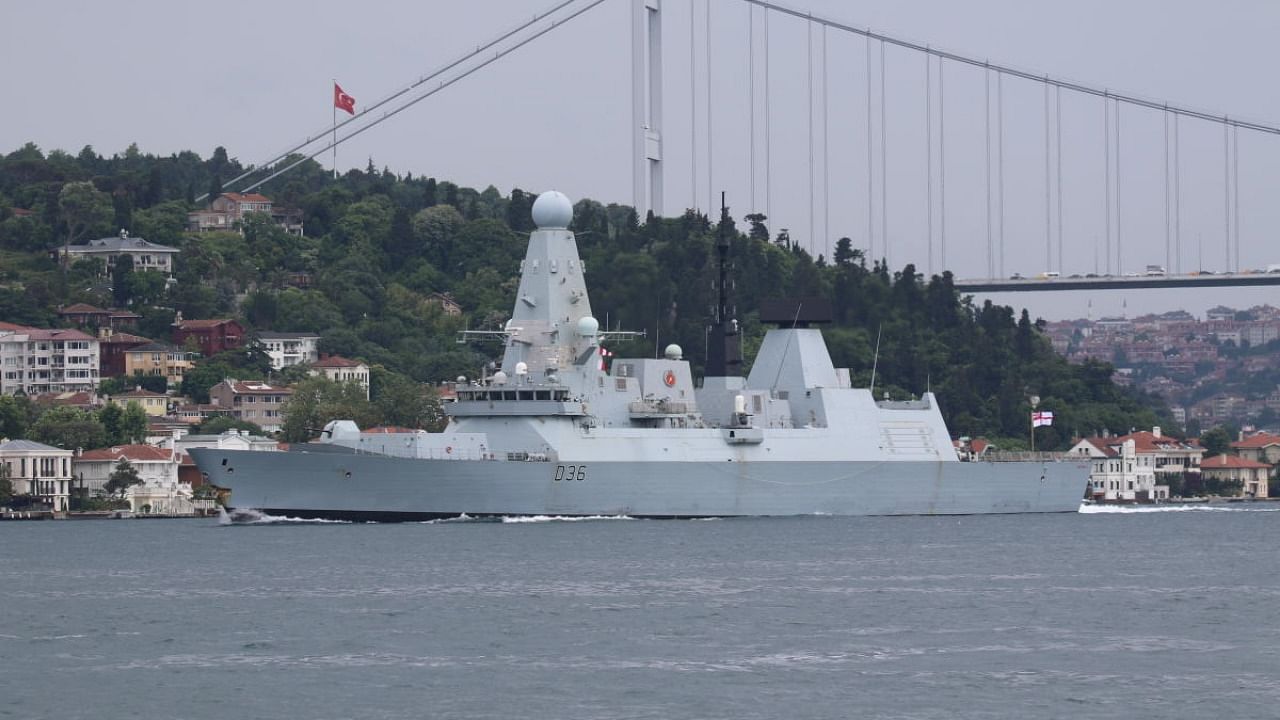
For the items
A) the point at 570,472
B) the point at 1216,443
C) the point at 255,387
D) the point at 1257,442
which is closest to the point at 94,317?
the point at 255,387

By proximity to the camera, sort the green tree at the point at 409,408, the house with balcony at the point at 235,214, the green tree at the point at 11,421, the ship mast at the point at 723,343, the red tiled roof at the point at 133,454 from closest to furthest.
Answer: the ship mast at the point at 723,343
the red tiled roof at the point at 133,454
the green tree at the point at 11,421
the green tree at the point at 409,408
the house with balcony at the point at 235,214

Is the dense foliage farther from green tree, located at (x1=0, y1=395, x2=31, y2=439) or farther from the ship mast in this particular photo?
green tree, located at (x1=0, y1=395, x2=31, y2=439)

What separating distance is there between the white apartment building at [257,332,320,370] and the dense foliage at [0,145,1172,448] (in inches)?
37.3

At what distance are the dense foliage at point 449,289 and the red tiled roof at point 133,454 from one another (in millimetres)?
5923

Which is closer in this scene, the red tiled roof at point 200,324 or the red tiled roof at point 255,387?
the red tiled roof at point 255,387

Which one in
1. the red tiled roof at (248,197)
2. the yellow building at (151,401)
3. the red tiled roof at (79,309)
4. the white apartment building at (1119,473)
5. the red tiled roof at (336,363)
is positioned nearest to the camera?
the white apartment building at (1119,473)

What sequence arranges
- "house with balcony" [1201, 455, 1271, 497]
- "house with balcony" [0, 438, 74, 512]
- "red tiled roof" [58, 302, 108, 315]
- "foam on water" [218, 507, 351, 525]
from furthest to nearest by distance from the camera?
1. "red tiled roof" [58, 302, 108, 315]
2. "house with balcony" [1201, 455, 1271, 497]
3. "house with balcony" [0, 438, 74, 512]
4. "foam on water" [218, 507, 351, 525]

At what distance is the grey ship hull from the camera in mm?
42125

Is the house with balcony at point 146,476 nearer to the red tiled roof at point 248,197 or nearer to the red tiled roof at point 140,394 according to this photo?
the red tiled roof at point 140,394

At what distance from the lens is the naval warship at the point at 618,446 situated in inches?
1672

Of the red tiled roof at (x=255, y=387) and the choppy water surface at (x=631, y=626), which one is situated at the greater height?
the red tiled roof at (x=255, y=387)

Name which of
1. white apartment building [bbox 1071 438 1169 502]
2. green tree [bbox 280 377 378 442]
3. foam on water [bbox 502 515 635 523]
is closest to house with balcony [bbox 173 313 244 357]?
green tree [bbox 280 377 378 442]

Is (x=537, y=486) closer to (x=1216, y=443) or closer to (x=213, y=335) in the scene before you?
(x=213, y=335)

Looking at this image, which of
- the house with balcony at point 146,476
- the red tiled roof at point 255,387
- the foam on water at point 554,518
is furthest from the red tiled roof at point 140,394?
the foam on water at point 554,518
